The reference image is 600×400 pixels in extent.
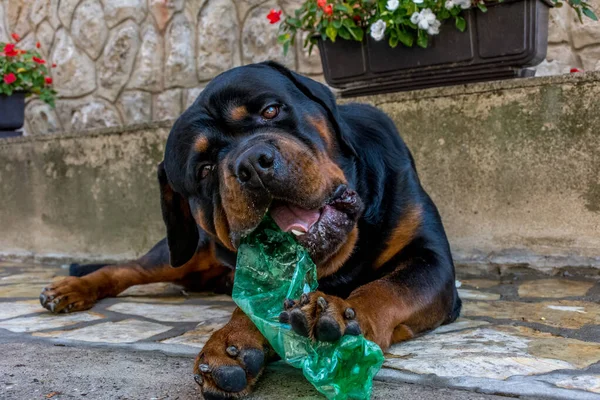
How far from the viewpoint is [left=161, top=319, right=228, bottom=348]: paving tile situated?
7.25 ft

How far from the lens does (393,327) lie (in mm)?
1921

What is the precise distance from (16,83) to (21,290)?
8.14ft

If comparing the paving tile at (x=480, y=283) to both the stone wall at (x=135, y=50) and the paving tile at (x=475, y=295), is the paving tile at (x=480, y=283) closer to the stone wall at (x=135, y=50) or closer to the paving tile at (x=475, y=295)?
the paving tile at (x=475, y=295)

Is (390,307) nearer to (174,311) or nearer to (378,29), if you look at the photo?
(174,311)

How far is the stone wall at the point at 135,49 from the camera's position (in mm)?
5426

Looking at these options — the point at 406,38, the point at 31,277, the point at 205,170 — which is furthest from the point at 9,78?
the point at 205,170

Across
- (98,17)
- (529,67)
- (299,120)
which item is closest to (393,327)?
(299,120)

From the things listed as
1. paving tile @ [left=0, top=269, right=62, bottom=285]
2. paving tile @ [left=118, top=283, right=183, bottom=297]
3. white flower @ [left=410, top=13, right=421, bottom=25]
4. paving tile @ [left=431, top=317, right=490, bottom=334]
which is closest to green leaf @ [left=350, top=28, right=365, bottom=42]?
white flower @ [left=410, top=13, right=421, bottom=25]

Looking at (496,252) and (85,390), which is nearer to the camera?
(85,390)

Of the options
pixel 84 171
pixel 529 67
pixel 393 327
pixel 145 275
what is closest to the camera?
pixel 393 327

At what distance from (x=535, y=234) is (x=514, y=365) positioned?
1.66 m

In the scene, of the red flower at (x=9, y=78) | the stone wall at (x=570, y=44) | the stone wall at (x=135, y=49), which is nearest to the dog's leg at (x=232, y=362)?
the stone wall at (x=570, y=44)

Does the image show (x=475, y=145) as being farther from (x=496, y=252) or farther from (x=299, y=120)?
(x=299, y=120)

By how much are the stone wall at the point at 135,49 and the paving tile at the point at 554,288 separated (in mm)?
2585
